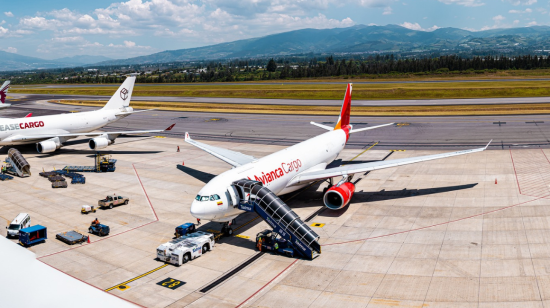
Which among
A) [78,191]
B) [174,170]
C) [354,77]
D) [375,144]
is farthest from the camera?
[354,77]

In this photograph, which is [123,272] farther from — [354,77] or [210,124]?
[354,77]

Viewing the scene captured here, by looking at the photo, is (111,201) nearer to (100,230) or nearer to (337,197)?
(100,230)

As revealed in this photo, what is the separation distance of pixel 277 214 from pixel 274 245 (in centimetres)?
188

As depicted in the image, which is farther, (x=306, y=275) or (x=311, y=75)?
(x=311, y=75)

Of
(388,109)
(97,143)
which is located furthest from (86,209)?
(388,109)

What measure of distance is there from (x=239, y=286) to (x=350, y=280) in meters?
5.68

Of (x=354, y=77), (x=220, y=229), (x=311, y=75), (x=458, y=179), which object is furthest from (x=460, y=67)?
(x=220, y=229)

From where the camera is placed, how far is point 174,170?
43625 millimetres

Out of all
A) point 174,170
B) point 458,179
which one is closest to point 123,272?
point 174,170

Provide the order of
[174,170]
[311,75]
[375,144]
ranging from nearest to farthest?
[174,170] < [375,144] < [311,75]

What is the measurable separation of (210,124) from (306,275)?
185 feet

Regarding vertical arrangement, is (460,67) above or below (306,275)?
above

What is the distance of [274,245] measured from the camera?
78.9 feet

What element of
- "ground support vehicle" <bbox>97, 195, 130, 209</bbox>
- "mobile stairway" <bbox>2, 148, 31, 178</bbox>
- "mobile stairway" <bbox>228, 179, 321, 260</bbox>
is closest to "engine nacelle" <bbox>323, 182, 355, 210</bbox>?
"mobile stairway" <bbox>228, 179, 321, 260</bbox>
